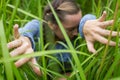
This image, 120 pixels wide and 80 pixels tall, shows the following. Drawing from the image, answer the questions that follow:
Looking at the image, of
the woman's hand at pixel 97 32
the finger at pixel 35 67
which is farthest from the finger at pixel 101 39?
the finger at pixel 35 67

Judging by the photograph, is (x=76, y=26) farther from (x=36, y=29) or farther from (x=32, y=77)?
(x=32, y=77)

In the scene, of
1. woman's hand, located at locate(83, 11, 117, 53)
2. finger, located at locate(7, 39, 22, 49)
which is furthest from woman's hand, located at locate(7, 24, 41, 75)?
woman's hand, located at locate(83, 11, 117, 53)

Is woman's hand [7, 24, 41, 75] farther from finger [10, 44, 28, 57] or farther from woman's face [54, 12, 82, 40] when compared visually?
woman's face [54, 12, 82, 40]

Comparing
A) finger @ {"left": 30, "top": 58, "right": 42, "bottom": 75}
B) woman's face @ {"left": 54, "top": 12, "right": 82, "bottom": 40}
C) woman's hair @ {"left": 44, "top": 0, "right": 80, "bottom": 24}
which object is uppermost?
woman's hair @ {"left": 44, "top": 0, "right": 80, "bottom": 24}

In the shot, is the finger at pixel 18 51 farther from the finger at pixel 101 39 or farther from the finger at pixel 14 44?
the finger at pixel 101 39

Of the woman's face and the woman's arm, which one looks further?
the woman's face

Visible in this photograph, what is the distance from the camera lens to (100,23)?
35.2 inches

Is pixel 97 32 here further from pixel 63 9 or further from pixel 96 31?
pixel 63 9

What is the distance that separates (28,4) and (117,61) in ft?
2.36

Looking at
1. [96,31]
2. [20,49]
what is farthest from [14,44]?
[96,31]

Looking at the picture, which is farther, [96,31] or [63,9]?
[63,9]

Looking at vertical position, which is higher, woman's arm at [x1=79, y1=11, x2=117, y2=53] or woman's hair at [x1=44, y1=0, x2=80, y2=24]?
woman's hair at [x1=44, y1=0, x2=80, y2=24]

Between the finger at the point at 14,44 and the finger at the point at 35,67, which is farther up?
the finger at the point at 14,44

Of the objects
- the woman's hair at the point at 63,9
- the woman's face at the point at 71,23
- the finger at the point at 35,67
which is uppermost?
the woman's hair at the point at 63,9
